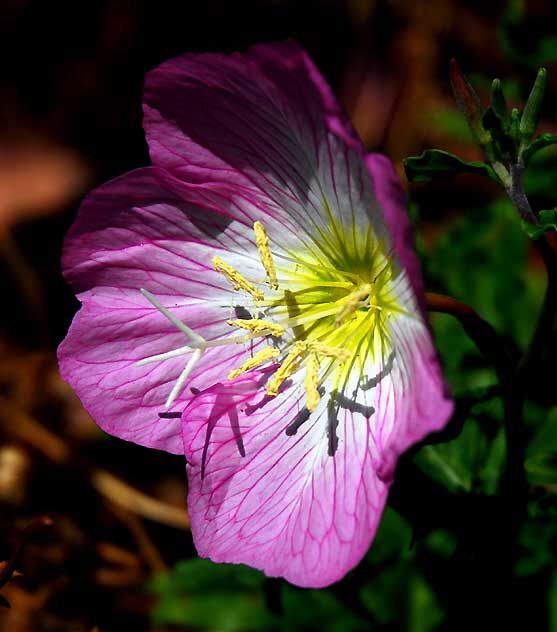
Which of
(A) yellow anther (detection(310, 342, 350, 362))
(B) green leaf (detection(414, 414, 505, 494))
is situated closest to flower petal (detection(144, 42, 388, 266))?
(A) yellow anther (detection(310, 342, 350, 362))

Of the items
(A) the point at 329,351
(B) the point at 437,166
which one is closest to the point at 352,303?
(A) the point at 329,351

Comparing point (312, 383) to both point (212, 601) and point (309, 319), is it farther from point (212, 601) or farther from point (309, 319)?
point (212, 601)

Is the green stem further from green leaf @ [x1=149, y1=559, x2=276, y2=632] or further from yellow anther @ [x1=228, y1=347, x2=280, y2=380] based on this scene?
green leaf @ [x1=149, y1=559, x2=276, y2=632]

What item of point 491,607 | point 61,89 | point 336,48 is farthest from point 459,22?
point 491,607

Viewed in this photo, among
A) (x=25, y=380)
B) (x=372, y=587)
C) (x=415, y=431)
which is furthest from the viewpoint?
(x=25, y=380)

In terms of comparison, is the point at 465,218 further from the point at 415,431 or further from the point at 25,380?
the point at 25,380

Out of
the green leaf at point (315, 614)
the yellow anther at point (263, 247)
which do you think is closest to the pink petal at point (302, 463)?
the yellow anther at point (263, 247)
